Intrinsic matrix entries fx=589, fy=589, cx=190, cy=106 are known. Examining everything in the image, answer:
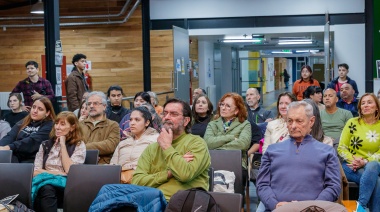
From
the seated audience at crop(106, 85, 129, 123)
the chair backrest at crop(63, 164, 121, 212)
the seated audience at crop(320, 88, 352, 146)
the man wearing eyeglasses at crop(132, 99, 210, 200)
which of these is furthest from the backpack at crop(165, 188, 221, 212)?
the seated audience at crop(106, 85, 129, 123)

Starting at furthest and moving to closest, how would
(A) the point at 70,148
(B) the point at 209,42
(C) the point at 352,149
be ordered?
(B) the point at 209,42, (C) the point at 352,149, (A) the point at 70,148

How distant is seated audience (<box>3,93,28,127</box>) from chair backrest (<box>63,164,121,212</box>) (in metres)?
3.59

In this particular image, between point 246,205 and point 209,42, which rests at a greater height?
point 209,42

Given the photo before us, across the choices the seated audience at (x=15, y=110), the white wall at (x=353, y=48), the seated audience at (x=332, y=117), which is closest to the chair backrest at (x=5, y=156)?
the seated audience at (x=15, y=110)

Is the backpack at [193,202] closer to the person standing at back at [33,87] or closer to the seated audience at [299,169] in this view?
the seated audience at [299,169]

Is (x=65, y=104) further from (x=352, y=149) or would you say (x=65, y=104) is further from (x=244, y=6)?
(x=244, y=6)

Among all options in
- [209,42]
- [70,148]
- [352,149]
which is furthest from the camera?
[209,42]

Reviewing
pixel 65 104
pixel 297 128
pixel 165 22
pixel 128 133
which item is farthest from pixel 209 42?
pixel 297 128

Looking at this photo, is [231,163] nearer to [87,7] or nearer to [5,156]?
[5,156]

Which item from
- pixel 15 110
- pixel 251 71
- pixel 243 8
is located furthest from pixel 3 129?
pixel 251 71

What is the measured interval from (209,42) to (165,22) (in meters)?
3.76

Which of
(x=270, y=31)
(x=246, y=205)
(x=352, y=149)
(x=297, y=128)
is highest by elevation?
(x=270, y=31)

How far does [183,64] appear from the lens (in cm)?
→ 1310

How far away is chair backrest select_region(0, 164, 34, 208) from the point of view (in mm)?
4625
